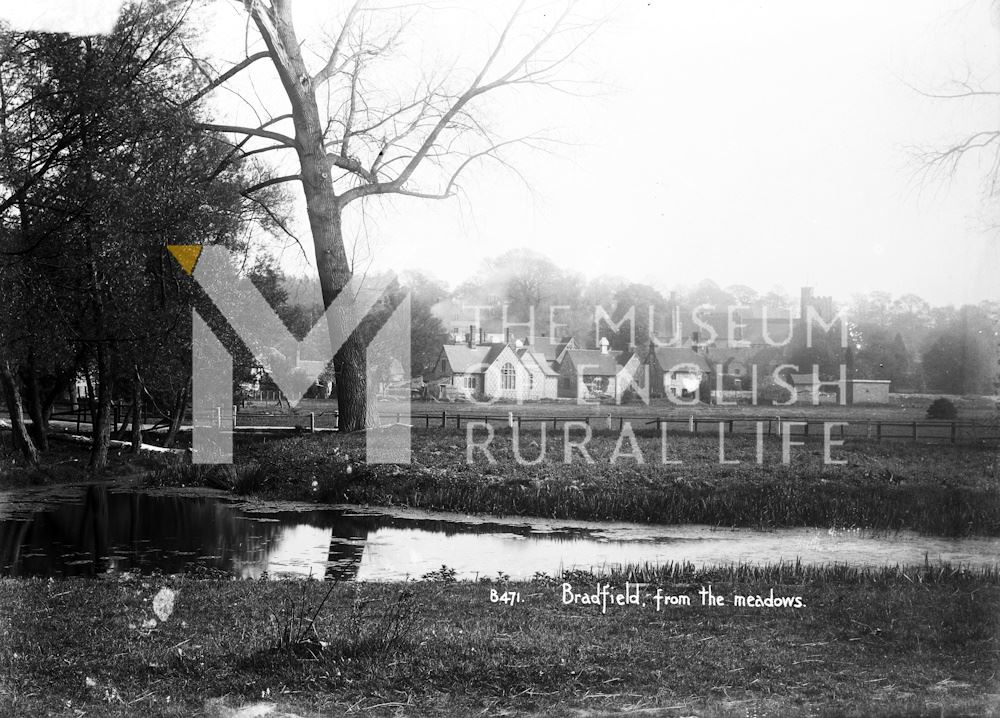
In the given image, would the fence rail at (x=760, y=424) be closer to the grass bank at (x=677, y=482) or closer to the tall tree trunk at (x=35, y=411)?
the grass bank at (x=677, y=482)

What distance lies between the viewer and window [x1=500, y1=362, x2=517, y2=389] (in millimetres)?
7191

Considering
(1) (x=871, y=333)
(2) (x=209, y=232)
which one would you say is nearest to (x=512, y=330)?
(1) (x=871, y=333)

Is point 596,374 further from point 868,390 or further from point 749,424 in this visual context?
point 868,390

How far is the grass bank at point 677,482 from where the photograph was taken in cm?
685

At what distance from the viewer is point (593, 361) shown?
23.3 feet

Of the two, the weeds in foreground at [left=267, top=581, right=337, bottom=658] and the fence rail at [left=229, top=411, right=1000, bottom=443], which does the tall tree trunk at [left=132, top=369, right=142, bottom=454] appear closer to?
the fence rail at [left=229, top=411, right=1000, bottom=443]

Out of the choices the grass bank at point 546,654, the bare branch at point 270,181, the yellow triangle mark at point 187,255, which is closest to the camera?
the grass bank at point 546,654

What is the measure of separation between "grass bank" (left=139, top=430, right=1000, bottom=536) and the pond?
181 millimetres

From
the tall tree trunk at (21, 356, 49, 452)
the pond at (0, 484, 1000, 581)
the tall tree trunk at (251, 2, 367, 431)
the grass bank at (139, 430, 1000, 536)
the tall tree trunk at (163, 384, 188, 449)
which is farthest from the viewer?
the tall tree trunk at (21, 356, 49, 452)

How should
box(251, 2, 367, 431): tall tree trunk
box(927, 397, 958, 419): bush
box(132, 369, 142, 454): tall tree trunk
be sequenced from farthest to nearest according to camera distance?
box(132, 369, 142, 454): tall tree trunk → box(251, 2, 367, 431): tall tree trunk → box(927, 397, 958, 419): bush

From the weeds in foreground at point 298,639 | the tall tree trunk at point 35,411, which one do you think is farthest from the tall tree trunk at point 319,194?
the tall tree trunk at point 35,411

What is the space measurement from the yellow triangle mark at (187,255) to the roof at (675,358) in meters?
5.19

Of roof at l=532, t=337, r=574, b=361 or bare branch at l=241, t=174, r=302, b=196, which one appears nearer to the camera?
roof at l=532, t=337, r=574, b=361

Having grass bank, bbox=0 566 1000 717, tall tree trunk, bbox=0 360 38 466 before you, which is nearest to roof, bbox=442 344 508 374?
grass bank, bbox=0 566 1000 717
